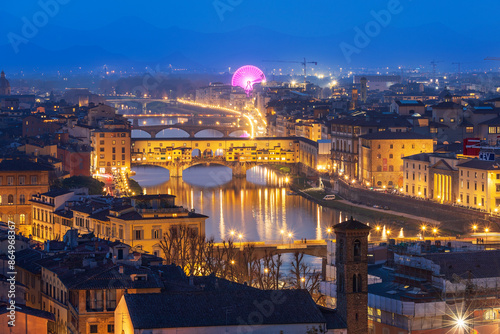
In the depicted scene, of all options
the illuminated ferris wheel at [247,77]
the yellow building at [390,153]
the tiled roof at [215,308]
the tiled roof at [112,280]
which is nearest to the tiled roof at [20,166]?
the tiled roof at [112,280]

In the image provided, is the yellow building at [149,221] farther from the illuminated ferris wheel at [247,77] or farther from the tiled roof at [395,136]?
the illuminated ferris wheel at [247,77]

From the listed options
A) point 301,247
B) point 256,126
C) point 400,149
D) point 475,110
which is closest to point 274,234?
point 301,247

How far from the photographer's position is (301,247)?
632 inches

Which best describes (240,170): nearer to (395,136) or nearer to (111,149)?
(111,149)

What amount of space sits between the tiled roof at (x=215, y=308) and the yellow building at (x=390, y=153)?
17.8m

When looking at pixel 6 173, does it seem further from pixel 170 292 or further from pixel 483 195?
pixel 170 292

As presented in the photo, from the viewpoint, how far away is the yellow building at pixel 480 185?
21.4 metres

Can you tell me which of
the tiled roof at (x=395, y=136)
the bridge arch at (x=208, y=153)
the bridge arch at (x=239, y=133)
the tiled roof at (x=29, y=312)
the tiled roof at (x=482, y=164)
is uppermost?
the bridge arch at (x=239, y=133)

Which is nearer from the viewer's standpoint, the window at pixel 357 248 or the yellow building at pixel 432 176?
the window at pixel 357 248

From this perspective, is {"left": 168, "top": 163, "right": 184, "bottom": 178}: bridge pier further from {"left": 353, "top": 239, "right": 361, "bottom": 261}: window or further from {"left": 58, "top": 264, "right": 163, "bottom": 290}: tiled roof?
{"left": 353, "top": 239, "right": 361, "bottom": 261}: window

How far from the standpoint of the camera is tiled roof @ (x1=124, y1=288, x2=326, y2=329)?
8.78m

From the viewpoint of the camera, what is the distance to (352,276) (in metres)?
9.74

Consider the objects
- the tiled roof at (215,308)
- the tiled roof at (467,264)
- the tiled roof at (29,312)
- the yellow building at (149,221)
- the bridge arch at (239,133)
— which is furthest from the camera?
the bridge arch at (239,133)

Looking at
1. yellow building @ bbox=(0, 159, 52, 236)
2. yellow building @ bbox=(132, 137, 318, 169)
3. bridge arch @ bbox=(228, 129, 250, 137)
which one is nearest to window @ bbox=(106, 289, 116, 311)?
yellow building @ bbox=(0, 159, 52, 236)
